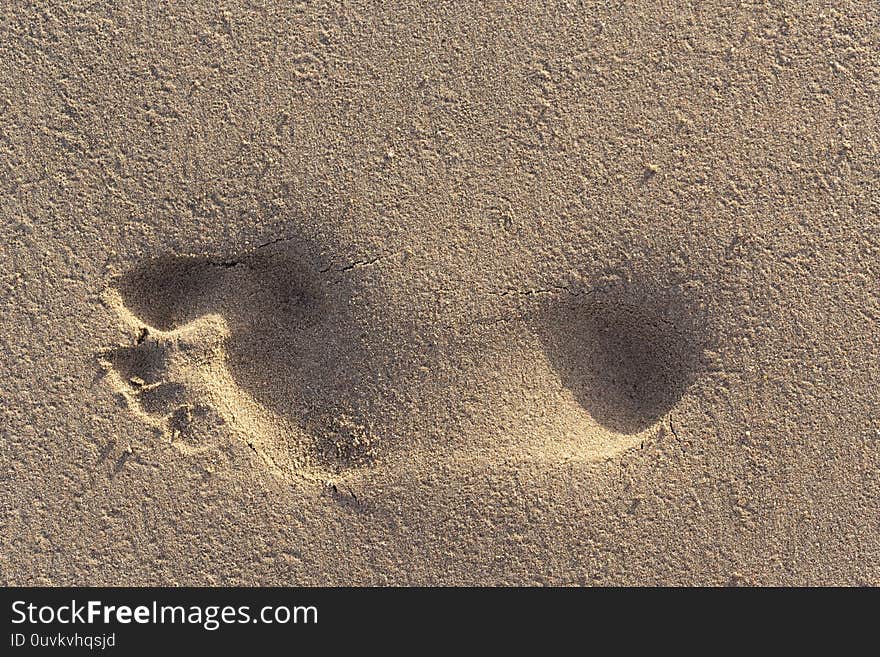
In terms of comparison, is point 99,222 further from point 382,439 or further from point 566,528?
point 566,528

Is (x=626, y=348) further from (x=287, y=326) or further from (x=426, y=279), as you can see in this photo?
(x=287, y=326)

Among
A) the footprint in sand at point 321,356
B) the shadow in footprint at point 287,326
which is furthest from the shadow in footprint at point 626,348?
the shadow in footprint at point 287,326

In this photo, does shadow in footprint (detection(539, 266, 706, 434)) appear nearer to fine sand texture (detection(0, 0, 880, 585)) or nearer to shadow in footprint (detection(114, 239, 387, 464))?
fine sand texture (detection(0, 0, 880, 585))

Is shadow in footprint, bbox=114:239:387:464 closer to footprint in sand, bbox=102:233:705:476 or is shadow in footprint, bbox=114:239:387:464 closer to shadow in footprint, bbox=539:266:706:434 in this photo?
footprint in sand, bbox=102:233:705:476

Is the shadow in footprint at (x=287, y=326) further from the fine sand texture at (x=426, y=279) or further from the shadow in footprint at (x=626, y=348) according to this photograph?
the shadow in footprint at (x=626, y=348)

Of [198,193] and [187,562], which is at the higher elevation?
[198,193]

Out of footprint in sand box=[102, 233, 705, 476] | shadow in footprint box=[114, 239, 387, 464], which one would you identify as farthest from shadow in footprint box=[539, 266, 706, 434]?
shadow in footprint box=[114, 239, 387, 464]

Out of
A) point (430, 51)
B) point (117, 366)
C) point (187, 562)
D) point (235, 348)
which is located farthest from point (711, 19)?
point (187, 562)

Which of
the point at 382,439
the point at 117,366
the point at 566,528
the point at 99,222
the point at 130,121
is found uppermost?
the point at 130,121
